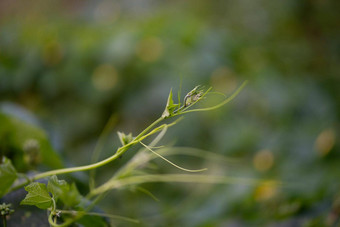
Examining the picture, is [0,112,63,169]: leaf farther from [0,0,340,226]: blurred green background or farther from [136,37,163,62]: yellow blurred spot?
[136,37,163,62]: yellow blurred spot

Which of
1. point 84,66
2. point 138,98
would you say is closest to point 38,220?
point 138,98

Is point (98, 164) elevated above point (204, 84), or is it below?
below

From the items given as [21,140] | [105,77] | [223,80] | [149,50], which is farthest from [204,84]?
[21,140]

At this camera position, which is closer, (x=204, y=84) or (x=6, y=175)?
(x=6, y=175)

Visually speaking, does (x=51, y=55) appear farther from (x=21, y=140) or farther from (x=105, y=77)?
(x=21, y=140)

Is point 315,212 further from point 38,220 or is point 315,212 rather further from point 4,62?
point 4,62

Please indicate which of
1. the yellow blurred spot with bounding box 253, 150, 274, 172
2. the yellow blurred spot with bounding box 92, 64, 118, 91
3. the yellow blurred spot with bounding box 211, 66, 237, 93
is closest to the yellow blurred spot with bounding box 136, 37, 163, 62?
the yellow blurred spot with bounding box 92, 64, 118, 91

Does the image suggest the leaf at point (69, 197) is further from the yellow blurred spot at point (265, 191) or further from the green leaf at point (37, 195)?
the yellow blurred spot at point (265, 191)
